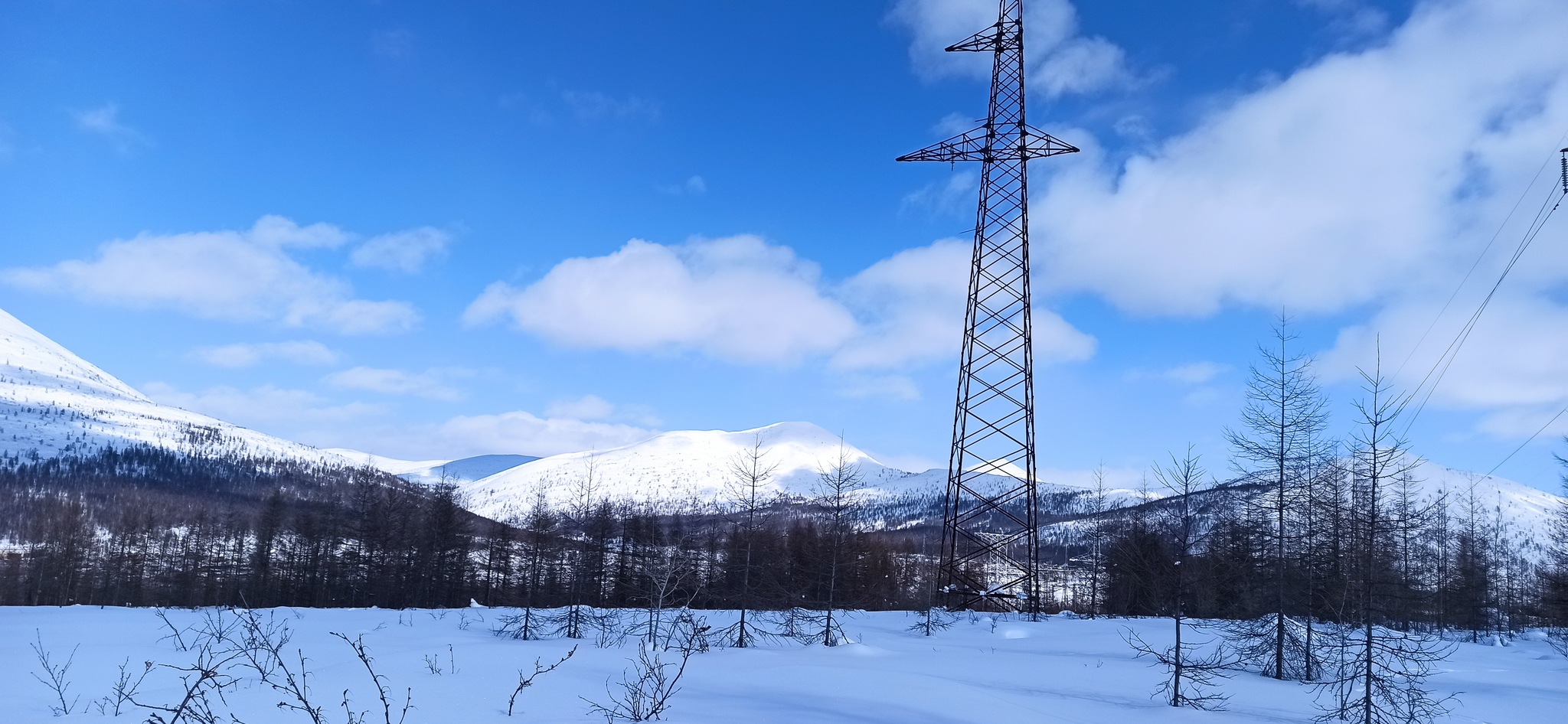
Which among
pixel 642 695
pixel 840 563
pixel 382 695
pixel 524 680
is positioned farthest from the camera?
pixel 840 563

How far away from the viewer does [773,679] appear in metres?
14.2

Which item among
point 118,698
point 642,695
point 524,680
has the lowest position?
point 118,698

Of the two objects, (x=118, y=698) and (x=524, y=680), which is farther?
(x=118, y=698)

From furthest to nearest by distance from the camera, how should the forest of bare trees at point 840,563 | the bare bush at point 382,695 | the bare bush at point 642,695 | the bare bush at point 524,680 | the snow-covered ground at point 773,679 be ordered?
the forest of bare trees at point 840,563 → the snow-covered ground at point 773,679 → the bare bush at point 642,695 → the bare bush at point 524,680 → the bare bush at point 382,695

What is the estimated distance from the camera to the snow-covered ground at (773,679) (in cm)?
1098

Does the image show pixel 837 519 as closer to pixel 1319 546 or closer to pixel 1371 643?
pixel 1319 546

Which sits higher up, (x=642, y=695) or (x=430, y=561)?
(x=642, y=695)

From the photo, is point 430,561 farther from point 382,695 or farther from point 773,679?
point 382,695

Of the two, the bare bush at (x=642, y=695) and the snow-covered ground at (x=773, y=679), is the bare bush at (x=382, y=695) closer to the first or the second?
the snow-covered ground at (x=773, y=679)

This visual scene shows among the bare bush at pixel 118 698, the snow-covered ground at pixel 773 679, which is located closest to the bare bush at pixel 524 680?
the snow-covered ground at pixel 773 679

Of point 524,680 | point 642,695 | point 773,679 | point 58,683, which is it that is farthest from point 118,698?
point 773,679

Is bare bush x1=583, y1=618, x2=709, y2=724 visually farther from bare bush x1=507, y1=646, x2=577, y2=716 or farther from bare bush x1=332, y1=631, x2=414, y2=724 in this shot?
bare bush x1=332, y1=631, x2=414, y2=724

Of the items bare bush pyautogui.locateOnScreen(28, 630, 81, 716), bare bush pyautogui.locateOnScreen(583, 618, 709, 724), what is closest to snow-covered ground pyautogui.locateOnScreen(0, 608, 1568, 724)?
bare bush pyautogui.locateOnScreen(28, 630, 81, 716)

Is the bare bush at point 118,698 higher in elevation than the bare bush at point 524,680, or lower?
Result: lower
